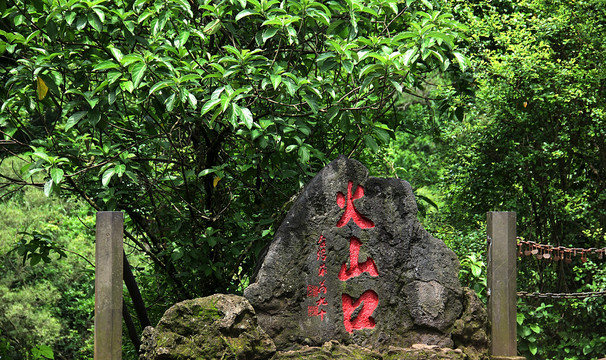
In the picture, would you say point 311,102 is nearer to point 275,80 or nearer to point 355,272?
point 275,80

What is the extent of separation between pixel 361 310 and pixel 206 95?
152 cm

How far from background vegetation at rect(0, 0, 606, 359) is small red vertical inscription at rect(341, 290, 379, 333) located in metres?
0.87

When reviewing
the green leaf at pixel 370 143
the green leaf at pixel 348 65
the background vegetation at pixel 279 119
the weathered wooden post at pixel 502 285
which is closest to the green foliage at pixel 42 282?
the background vegetation at pixel 279 119

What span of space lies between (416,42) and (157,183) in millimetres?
2147

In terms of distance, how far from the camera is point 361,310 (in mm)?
3840

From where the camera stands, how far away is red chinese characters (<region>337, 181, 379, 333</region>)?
12.6 feet

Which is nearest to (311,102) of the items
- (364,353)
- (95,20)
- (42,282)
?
(95,20)

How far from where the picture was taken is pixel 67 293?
12352 mm

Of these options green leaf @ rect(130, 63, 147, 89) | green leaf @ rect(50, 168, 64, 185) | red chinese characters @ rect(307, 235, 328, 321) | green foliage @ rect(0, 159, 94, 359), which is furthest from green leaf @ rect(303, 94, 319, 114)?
green foliage @ rect(0, 159, 94, 359)

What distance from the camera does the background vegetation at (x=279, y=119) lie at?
3994mm

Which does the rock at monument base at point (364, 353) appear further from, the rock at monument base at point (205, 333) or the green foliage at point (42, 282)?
the green foliage at point (42, 282)

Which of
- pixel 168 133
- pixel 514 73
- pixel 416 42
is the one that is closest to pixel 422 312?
pixel 416 42

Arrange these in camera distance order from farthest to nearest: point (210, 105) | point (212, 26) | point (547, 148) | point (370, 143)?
1. point (547, 148)
2. point (370, 143)
3. point (212, 26)
4. point (210, 105)

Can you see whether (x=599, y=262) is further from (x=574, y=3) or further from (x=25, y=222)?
(x=25, y=222)
